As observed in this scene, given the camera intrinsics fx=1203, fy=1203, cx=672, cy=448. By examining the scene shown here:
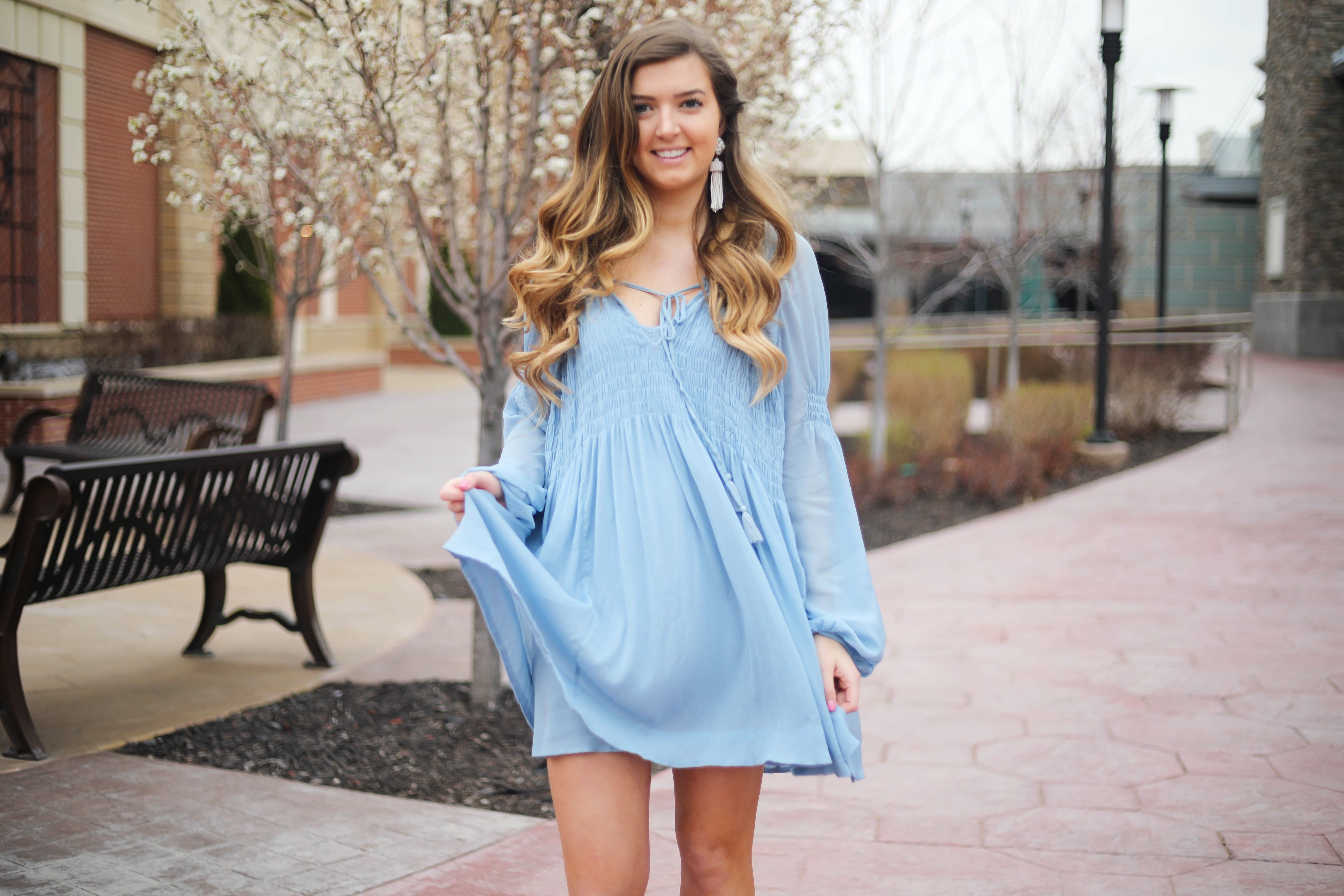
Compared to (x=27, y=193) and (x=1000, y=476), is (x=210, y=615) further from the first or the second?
(x=27, y=193)

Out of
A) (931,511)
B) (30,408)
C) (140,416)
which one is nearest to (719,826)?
(140,416)

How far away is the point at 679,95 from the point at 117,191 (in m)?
15.8

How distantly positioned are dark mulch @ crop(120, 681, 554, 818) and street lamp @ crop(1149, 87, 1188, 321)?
1562 centimetres

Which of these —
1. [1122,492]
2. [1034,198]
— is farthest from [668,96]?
[1034,198]

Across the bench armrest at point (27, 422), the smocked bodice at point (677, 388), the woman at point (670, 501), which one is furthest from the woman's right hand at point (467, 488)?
the bench armrest at point (27, 422)

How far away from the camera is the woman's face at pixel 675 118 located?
6.88ft

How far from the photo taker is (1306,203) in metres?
23.1

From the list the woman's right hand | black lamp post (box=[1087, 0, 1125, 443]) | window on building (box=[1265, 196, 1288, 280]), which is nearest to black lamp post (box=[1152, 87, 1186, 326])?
window on building (box=[1265, 196, 1288, 280])

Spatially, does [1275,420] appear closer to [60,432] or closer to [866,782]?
[866,782]

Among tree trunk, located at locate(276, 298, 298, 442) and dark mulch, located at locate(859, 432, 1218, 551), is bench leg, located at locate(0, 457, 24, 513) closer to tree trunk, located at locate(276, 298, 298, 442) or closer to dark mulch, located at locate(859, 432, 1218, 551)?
tree trunk, located at locate(276, 298, 298, 442)

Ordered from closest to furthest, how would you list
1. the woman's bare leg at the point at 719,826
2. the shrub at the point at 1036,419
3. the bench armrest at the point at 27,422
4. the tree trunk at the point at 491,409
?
1. the woman's bare leg at the point at 719,826
2. the tree trunk at the point at 491,409
3. the bench armrest at the point at 27,422
4. the shrub at the point at 1036,419

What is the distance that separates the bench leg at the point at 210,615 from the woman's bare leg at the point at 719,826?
366 cm

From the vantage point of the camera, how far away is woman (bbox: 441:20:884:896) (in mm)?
1946

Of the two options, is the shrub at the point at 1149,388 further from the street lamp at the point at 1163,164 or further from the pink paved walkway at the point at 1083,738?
the pink paved walkway at the point at 1083,738
